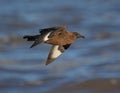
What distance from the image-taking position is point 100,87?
1986 centimetres

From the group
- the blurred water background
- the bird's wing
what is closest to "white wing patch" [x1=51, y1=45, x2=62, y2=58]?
the bird's wing

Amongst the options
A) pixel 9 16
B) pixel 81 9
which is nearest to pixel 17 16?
pixel 9 16

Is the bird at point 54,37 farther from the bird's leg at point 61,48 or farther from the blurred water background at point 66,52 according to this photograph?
the blurred water background at point 66,52

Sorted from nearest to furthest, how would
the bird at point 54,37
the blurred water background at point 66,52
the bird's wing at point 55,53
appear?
the bird at point 54,37, the bird's wing at point 55,53, the blurred water background at point 66,52

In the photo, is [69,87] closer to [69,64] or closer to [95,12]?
[69,64]

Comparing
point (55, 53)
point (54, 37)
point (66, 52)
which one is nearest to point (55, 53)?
point (55, 53)

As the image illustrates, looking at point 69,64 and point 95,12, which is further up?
point 95,12

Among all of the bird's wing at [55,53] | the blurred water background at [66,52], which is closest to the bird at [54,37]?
the bird's wing at [55,53]

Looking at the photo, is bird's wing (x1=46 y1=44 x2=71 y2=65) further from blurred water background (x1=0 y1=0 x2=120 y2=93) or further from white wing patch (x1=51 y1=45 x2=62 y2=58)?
blurred water background (x1=0 y1=0 x2=120 y2=93)

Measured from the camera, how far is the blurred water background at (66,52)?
65.4 ft

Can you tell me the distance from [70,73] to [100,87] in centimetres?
137

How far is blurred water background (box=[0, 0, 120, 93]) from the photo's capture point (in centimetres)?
1994

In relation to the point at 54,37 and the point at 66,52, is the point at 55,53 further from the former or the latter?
the point at 66,52

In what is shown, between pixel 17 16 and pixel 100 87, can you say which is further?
pixel 17 16
